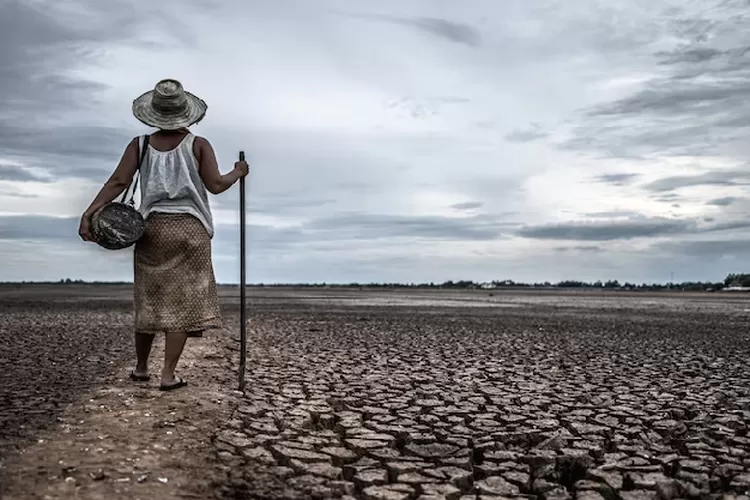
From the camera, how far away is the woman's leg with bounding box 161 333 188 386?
4.43 meters

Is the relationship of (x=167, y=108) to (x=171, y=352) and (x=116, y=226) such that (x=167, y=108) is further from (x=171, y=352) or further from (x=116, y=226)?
(x=171, y=352)

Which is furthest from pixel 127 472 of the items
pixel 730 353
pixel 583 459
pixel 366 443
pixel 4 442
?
pixel 730 353

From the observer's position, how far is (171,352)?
4.47m

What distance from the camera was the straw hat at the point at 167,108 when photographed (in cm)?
440

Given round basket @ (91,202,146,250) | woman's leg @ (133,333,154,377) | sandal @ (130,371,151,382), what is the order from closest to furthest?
round basket @ (91,202,146,250)
woman's leg @ (133,333,154,377)
sandal @ (130,371,151,382)

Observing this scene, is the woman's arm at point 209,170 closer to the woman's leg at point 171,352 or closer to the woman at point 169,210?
the woman at point 169,210

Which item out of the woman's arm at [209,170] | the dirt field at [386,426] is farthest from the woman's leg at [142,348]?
the woman's arm at [209,170]

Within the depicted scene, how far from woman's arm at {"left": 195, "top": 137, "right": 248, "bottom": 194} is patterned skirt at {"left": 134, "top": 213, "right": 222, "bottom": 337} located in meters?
0.24

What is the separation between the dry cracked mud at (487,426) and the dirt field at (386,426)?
1 centimetres

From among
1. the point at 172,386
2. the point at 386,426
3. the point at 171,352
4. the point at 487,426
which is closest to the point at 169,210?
the point at 171,352

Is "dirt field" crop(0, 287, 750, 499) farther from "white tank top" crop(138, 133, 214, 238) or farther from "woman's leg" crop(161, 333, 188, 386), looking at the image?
"white tank top" crop(138, 133, 214, 238)

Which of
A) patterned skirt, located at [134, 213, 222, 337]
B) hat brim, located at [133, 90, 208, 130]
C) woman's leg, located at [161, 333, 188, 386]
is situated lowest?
woman's leg, located at [161, 333, 188, 386]

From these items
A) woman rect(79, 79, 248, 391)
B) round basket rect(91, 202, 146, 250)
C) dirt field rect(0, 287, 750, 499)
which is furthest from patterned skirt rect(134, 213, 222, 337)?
dirt field rect(0, 287, 750, 499)

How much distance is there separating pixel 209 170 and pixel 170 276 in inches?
26.6
